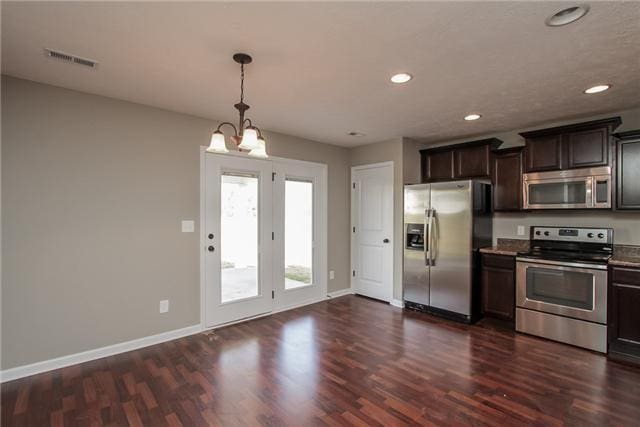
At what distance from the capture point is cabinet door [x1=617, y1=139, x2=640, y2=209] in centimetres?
302

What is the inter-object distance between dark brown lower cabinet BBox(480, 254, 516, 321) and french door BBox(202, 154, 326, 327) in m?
2.28

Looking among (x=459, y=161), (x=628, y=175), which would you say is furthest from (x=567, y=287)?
(x=459, y=161)

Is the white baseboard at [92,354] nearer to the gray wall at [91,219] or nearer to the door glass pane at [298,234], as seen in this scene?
the gray wall at [91,219]

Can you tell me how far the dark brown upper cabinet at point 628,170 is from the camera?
302 cm

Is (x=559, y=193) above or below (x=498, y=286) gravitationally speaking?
above

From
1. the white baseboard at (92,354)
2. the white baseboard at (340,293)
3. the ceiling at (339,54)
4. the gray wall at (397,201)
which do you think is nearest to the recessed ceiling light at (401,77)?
the ceiling at (339,54)

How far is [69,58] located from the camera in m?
2.23

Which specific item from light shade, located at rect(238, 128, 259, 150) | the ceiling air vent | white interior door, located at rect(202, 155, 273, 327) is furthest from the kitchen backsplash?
the ceiling air vent

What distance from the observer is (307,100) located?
304cm

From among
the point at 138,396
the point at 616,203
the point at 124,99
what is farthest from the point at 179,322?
the point at 616,203

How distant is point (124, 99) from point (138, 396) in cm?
271

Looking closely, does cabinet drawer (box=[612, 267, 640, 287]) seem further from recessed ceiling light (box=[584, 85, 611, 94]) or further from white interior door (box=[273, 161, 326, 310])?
white interior door (box=[273, 161, 326, 310])

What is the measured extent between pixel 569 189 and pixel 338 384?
131 inches

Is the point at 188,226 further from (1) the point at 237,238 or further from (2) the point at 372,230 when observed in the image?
(2) the point at 372,230
